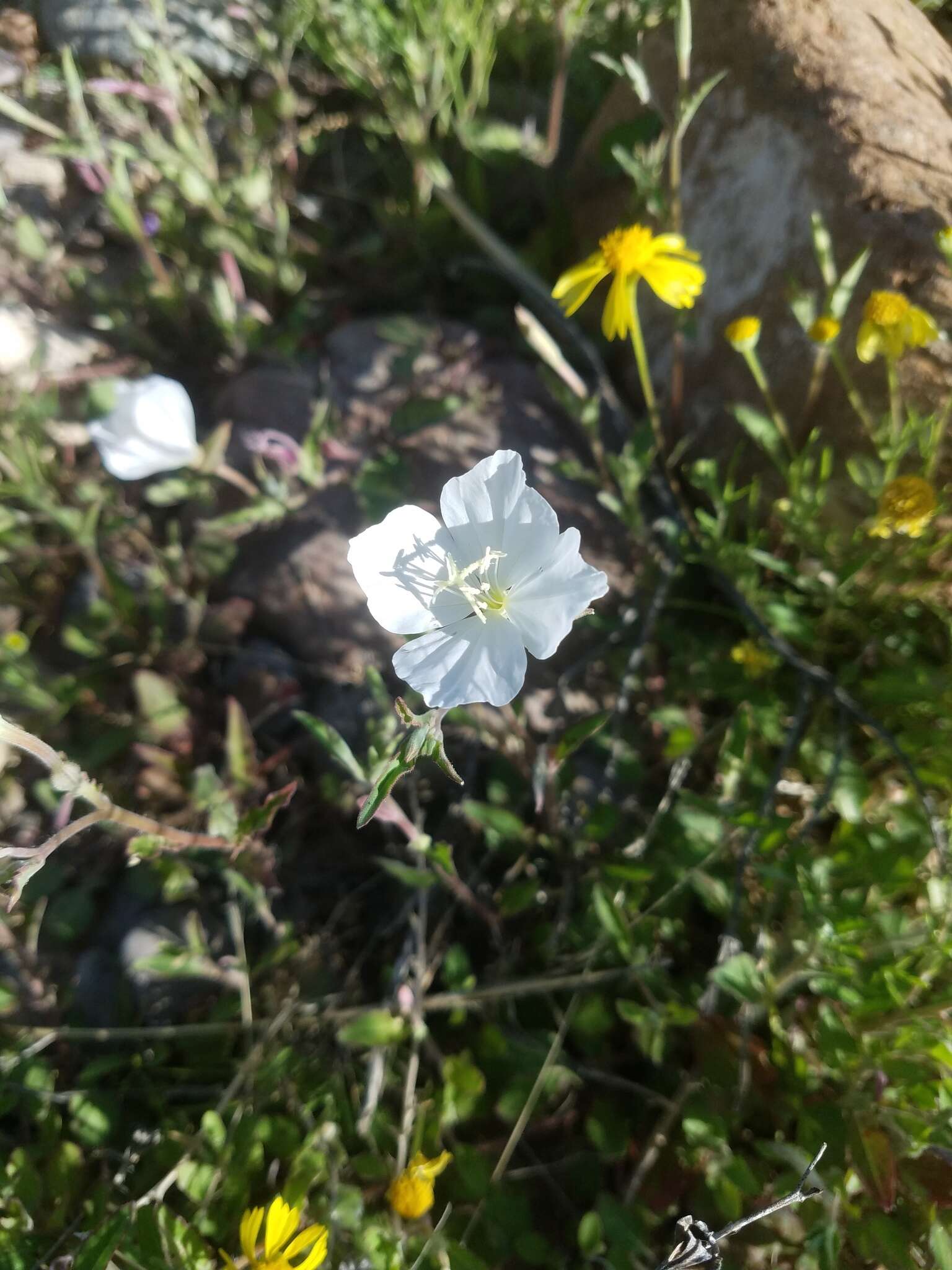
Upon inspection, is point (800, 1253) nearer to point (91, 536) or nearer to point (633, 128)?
point (91, 536)

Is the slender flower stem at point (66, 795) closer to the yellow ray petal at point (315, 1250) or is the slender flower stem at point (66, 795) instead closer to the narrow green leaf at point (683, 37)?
the yellow ray petal at point (315, 1250)

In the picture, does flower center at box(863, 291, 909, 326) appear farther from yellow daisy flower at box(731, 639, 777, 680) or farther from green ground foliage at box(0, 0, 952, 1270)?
yellow daisy flower at box(731, 639, 777, 680)

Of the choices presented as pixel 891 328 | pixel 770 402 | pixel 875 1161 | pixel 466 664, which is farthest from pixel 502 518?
pixel 875 1161

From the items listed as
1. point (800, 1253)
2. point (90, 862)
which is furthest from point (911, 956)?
point (90, 862)

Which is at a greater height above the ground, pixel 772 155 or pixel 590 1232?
pixel 772 155

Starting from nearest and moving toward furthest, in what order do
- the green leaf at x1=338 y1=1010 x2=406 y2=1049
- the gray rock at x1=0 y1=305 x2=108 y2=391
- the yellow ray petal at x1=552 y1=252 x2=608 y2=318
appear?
1. the green leaf at x1=338 y1=1010 x2=406 y2=1049
2. the yellow ray petal at x1=552 y1=252 x2=608 y2=318
3. the gray rock at x1=0 y1=305 x2=108 y2=391

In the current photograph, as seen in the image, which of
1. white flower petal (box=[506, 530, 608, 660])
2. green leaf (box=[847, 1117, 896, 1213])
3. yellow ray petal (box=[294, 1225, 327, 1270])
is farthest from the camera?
green leaf (box=[847, 1117, 896, 1213])

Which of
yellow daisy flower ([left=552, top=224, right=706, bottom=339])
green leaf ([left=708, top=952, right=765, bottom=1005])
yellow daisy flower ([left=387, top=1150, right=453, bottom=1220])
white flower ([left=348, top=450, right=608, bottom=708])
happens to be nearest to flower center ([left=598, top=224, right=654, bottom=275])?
yellow daisy flower ([left=552, top=224, right=706, bottom=339])
